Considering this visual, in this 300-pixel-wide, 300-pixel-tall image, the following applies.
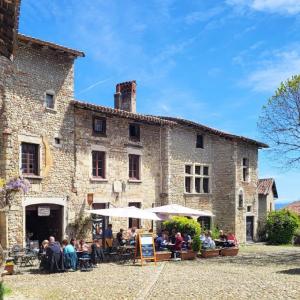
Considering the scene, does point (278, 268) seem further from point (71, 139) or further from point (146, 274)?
point (71, 139)

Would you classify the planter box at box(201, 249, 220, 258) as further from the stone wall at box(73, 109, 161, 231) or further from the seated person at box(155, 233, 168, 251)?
the stone wall at box(73, 109, 161, 231)

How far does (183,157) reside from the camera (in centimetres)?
2697

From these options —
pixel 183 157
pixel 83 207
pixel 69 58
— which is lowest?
pixel 83 207

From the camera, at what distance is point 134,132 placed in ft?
78.9

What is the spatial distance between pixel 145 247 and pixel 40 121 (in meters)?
6.54

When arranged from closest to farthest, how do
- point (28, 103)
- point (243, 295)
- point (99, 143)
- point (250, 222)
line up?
point (243, 295), point (28, 103), point (99, 143), point (250, 222)

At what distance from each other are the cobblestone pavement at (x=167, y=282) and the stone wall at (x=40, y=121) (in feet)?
13.6

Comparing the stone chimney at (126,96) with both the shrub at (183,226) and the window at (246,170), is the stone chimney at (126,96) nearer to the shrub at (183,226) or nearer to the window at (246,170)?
the shrub at (183,226)

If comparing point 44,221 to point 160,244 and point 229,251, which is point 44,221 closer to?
point 160,244

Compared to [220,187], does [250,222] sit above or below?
below

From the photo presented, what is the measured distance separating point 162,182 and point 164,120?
10.7ft

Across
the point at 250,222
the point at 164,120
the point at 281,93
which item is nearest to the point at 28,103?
the point at 164,120

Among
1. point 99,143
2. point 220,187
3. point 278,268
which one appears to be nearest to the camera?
point 278,268

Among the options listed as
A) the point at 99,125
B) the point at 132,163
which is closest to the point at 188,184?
the point at 132,163
